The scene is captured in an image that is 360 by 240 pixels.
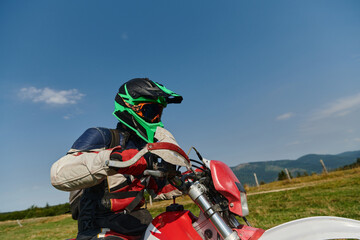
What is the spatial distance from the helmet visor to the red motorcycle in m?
0.76

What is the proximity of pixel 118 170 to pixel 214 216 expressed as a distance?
0.60m

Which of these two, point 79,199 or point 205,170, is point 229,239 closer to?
point 205,170

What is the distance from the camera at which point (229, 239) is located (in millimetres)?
1229

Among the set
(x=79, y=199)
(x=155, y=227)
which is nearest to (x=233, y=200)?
(x=155, y=227)

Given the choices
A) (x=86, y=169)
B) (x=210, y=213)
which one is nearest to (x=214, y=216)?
(x=210, y=213)

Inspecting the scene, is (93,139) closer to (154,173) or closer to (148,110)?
(148,110)

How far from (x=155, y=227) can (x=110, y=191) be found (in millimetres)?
539

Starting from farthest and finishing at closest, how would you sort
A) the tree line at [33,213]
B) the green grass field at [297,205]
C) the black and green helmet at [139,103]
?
the tree line at [33,213], the green grass field at [297,205], the black and green helmet at [139,103]

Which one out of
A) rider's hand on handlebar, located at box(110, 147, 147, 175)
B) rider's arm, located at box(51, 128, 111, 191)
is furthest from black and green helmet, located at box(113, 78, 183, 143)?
rider's hand on handlebar, located at box(110, 147, 147, 175)

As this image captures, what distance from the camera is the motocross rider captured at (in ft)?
4.61

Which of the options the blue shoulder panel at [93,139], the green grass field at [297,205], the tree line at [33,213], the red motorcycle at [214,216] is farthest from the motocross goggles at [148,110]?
the tree line at [33,213]

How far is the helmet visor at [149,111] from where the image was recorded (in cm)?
238

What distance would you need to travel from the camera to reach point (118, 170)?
1305mm

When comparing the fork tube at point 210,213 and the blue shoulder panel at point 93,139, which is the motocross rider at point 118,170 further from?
the fork tube at point 210,213
